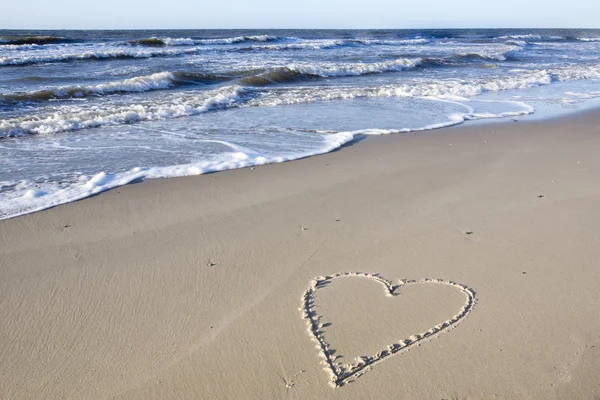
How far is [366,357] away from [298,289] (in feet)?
2.67

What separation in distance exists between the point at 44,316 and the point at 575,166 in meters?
5.99

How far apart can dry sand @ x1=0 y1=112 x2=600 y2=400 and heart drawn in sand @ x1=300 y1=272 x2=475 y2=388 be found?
0.09 feet

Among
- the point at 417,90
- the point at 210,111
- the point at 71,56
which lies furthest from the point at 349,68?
the point at 71,56

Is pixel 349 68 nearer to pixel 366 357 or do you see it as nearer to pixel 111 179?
pixel 111 179

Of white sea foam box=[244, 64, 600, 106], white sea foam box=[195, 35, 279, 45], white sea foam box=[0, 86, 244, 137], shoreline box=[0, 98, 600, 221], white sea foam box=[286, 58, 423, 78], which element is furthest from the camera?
white sea foam box=[195, 35, 279, 45]

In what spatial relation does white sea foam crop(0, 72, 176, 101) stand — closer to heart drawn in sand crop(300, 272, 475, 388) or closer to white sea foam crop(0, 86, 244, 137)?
white sea foam crop(0, 86, 244, 137)

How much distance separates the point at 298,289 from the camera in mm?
3369


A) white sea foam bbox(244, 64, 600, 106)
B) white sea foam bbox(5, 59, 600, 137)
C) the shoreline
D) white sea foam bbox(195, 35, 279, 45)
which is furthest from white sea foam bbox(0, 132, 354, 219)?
white sea foam bbox(195, 35, 279, 45)

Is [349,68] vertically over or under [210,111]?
over

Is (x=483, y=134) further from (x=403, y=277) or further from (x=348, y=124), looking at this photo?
(x=403, y=277)

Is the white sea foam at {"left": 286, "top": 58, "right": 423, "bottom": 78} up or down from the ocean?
up

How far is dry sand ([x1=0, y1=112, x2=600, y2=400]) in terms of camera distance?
255 centimetres

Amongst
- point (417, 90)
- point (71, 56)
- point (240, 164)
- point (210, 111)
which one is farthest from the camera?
point (71, 56)

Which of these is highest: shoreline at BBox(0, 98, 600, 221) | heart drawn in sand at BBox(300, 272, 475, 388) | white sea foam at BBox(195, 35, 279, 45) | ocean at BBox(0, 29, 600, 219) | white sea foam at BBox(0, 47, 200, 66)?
white sea foam at BBox(195, 35, 279, 45)
